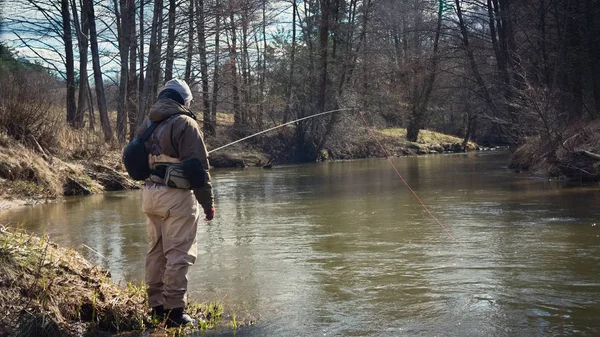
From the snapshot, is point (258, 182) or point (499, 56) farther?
point (499, 56)

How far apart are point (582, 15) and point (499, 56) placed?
5777mm

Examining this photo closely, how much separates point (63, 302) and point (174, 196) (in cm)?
99

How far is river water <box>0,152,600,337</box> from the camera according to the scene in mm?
4883

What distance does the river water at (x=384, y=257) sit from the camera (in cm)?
488

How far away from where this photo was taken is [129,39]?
64.8 ft

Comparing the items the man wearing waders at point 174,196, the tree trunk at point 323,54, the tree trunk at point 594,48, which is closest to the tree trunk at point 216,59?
the tree trunk at point 323,54

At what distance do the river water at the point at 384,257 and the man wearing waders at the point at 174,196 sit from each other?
0.56 meters

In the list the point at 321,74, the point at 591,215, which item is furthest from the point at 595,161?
the point at 321,74

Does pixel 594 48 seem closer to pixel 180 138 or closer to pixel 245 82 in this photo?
pixel 245 82

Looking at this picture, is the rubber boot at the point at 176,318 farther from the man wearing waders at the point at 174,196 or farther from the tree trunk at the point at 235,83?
the tree trunk at the point at 235,83

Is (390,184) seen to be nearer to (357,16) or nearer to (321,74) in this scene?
(321,74)

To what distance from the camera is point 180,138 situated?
4.55 metres

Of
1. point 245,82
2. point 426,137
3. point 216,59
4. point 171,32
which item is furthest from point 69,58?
point 426,137

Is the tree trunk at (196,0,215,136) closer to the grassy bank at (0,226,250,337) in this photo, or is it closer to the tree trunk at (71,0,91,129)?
the tree trunk at (71,0,91,129)
